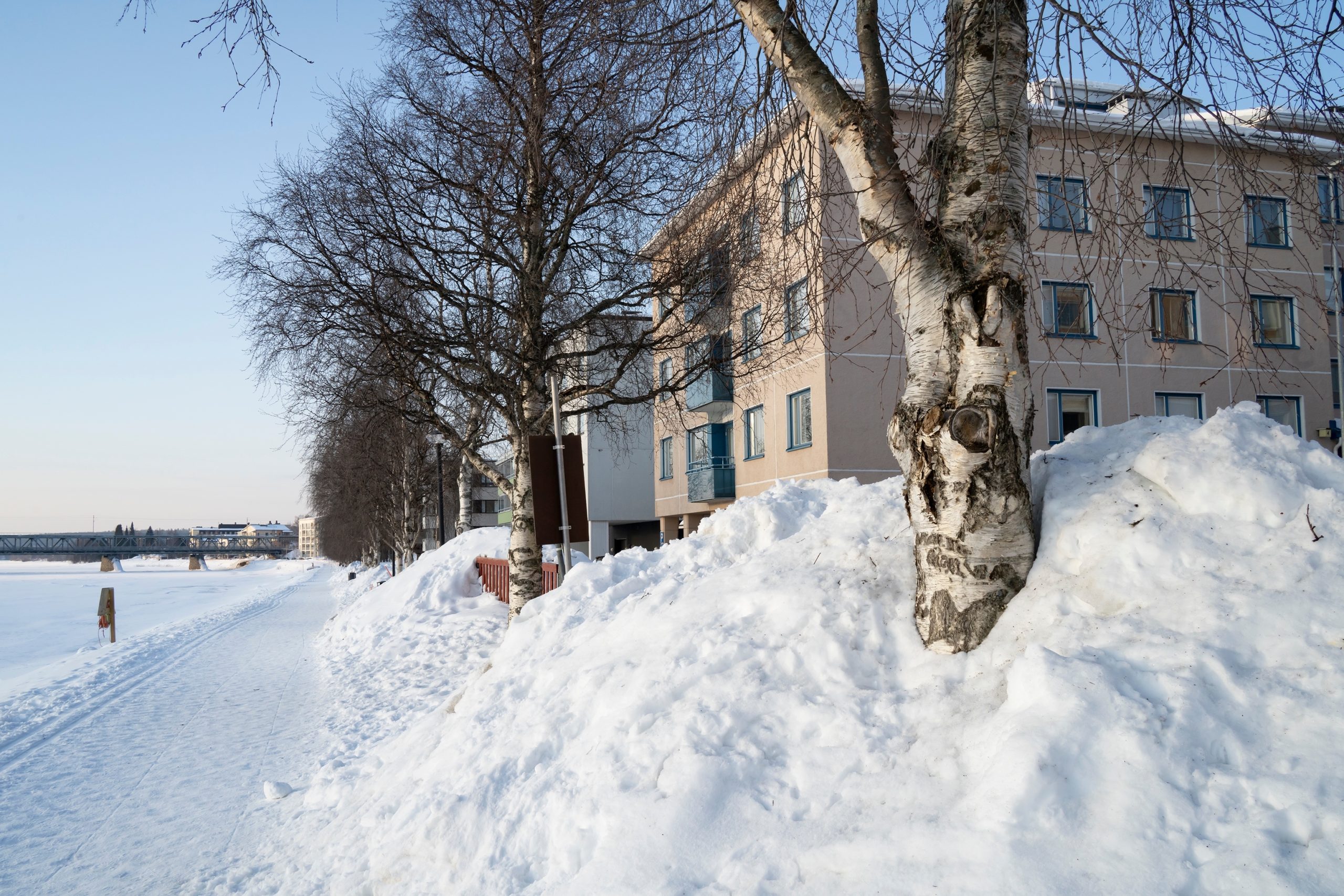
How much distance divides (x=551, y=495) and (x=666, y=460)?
20.7m

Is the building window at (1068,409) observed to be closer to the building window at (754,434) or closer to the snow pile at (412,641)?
the building window at (754,434)

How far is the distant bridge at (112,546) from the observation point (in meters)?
123

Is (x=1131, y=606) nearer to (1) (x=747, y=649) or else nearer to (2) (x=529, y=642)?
(1) (x=747, y=649)

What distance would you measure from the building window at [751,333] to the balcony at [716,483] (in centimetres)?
1254

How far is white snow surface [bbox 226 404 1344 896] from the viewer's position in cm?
297

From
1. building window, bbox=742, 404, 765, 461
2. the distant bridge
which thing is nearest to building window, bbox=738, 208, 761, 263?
building window, bbox=742, 404, 765, 461

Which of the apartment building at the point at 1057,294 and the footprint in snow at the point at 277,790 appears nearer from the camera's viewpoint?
the apartment building at the point at 1057,294

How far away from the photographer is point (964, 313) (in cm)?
452

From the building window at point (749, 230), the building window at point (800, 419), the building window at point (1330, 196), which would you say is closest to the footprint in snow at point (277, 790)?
the building window at point (749, 230)

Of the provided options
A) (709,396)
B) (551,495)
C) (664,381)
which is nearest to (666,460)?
(709,396)

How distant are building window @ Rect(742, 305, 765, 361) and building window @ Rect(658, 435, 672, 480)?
675 inches

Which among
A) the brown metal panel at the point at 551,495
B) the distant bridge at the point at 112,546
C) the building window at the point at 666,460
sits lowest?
the distant bridge at the point at 112,546

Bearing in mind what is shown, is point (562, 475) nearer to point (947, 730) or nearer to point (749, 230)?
point (749, 230)

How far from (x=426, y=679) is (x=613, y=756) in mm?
7258
